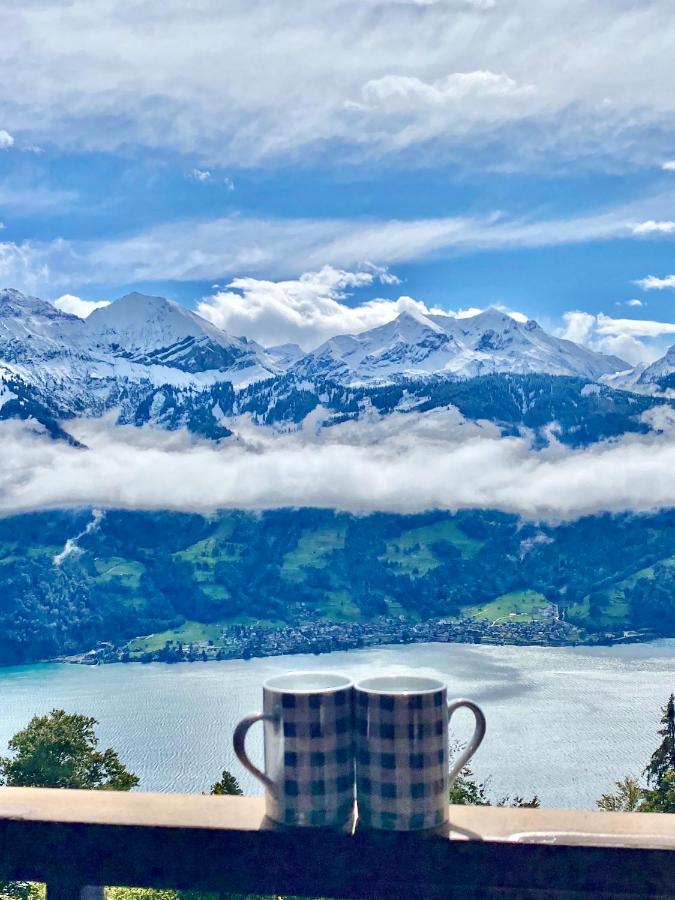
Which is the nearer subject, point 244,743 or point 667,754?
point 244,743

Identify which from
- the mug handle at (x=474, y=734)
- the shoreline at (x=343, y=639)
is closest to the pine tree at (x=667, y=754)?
the mug handle at (x=474, y=734)

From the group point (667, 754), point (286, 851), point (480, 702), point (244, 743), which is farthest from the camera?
point (480, 702)

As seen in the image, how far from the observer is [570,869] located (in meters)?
2.25

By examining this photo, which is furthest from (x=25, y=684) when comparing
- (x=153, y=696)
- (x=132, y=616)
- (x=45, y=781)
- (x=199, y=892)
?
(x=199, y=892)

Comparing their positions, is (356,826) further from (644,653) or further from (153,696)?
(644,653)

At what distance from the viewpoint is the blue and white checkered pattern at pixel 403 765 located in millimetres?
2414

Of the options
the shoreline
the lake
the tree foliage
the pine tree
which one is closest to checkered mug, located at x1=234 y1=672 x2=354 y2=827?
the tree foliage

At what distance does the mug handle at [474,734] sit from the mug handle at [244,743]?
50 cm

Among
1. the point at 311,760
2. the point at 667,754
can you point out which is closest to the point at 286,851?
the point at 311,760

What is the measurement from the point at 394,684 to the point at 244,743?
459 millimetres

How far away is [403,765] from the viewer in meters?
2.43

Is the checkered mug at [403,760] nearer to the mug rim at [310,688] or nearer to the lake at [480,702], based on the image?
the mug rim at [310,688]

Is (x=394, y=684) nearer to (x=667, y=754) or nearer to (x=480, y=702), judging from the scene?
(x=667, y=754)

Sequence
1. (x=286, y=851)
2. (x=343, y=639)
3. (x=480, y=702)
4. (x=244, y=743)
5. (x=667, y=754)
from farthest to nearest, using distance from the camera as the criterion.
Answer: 1. (x=343, y=639)
2. (x=480, y=702)
3. (x=667, y=754)
4. (x=244, y=743)
5. (x=286, y=851)
